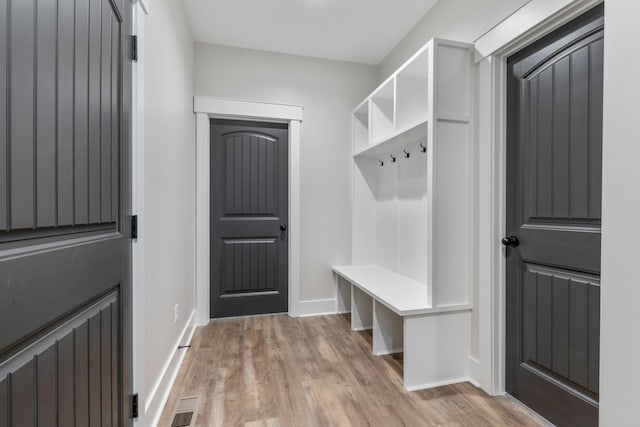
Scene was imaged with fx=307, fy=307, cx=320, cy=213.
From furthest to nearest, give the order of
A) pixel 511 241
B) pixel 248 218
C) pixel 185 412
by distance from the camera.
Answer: pixel 248 218, pixel 511 241, pixel 185 412

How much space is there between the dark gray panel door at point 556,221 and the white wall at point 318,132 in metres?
1.75

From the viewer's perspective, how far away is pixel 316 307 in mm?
3236

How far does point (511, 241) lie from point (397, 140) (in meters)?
1.14

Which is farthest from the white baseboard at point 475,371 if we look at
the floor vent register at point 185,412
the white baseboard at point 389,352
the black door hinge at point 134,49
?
the black door hinge at point 134,49

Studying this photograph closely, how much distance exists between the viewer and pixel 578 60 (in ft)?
4.70

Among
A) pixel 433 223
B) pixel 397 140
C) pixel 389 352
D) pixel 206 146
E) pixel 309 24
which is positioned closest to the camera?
pixel 433 223

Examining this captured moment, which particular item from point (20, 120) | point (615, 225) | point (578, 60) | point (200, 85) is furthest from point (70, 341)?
point (200, 85)

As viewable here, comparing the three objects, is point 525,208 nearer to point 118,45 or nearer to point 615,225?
point 615,225

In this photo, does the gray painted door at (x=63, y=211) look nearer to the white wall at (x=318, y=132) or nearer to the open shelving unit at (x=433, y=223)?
the open shelving unit at (x=433, y=223)

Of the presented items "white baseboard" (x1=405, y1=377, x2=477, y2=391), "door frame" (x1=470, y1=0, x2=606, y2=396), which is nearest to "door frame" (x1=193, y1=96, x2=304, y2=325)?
"door frame" (x1=470, y1=0, x2=606, y2=396)

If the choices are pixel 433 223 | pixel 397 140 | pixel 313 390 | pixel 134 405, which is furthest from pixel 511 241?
pixel 134 405

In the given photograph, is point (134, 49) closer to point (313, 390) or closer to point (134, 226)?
point (134, 226)

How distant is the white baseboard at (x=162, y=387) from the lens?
1509 millimetres

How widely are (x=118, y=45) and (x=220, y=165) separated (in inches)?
74.9
